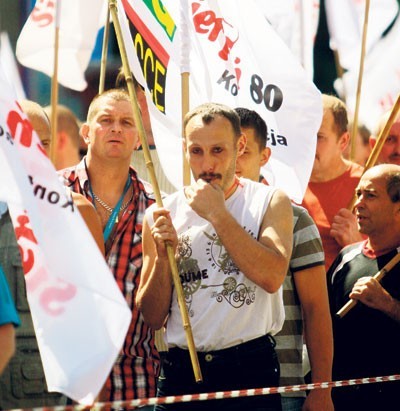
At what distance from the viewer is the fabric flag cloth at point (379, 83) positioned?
9.70 m

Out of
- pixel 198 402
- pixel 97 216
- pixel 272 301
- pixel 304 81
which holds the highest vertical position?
pixel 304 81

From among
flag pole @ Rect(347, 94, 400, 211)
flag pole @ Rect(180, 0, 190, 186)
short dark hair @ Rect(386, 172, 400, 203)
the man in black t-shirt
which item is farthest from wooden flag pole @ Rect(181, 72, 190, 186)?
flag pole @ Rect(347, 94, 400, 211)

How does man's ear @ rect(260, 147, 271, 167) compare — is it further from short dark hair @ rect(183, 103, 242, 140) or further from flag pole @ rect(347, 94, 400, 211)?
short dark hair @ rect(183, 103, 242, 140)

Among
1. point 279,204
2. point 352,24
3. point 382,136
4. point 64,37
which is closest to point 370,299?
point 279,204

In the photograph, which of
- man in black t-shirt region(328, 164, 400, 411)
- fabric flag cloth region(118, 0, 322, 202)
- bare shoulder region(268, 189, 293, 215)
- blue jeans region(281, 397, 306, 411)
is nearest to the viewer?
bare shoulder region(268, 189, 293, 215)

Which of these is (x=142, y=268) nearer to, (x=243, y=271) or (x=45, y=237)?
(x=243, y=271)

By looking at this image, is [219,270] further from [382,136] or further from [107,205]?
[382,136]

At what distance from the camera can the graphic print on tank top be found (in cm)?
562

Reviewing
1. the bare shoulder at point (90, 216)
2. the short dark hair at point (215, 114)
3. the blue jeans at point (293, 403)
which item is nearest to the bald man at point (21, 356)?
the bare shoulder at point (90, 216)

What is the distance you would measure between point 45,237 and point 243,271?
1.07 meters

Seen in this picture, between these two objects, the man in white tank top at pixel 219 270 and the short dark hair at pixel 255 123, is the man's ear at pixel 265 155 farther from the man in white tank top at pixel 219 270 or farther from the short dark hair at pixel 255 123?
the man in white tank top at pixel 219 270

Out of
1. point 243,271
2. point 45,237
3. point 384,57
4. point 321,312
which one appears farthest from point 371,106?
point 45,237

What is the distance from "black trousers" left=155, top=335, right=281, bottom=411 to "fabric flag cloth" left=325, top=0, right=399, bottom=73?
4.41m

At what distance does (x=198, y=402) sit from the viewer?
5582 millimetres
